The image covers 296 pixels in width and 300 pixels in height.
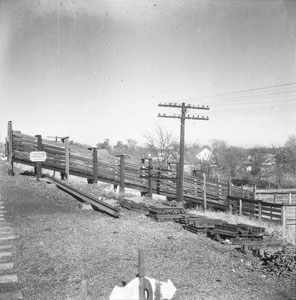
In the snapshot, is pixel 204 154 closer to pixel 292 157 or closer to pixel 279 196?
pixel 292 157

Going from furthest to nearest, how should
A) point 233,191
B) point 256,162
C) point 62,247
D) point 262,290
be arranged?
point 256,162
point 233,191
point 62,247
point 262,290

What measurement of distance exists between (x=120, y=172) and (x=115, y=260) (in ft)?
36.0

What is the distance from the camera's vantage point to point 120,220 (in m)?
8.97

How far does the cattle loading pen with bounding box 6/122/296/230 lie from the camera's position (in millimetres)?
15500

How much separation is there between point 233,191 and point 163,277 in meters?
18.5

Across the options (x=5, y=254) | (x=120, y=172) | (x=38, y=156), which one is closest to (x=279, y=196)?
(x=120, y=172)

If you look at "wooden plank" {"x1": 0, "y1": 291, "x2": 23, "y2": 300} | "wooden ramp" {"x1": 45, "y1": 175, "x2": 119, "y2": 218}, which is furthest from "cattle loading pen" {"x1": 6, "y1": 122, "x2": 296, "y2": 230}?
"wooden plank" {"x1": 0, "y1": 291, "x2": 23, "y2": 300}

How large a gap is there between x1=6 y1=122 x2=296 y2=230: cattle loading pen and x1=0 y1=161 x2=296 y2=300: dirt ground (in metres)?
6.62

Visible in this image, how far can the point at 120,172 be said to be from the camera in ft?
54.6

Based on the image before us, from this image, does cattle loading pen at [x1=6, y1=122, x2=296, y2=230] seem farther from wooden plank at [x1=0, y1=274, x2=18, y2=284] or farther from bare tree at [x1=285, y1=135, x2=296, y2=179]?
bare tree at [x1=285, y1=135, x2=296, y2=179]

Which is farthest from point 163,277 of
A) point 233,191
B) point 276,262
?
point 233,191

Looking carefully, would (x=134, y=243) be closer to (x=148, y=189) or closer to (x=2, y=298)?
(x=2, y=298)

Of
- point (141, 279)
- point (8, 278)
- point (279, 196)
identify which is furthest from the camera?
point (279, 196)

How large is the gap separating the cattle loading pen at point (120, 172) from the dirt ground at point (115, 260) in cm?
662
